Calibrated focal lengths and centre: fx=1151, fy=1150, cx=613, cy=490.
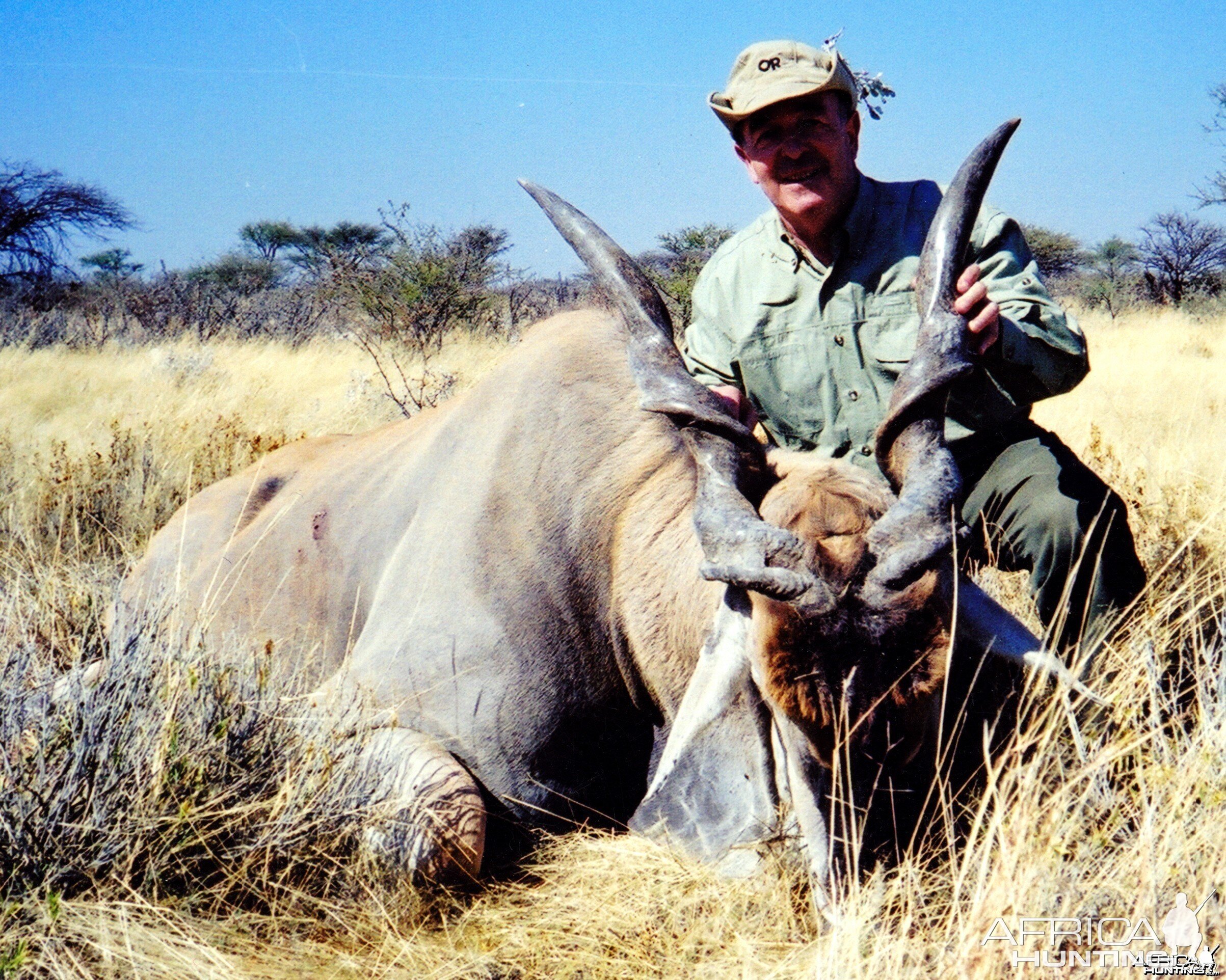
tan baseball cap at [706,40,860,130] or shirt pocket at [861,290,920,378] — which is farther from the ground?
tan baseball cap at [706,40,860,130]

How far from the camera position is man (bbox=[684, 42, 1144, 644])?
3.69 metres

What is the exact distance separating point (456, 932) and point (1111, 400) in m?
8.12

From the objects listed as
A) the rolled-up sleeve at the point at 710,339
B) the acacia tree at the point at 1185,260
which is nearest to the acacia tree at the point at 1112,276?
the acacia tree at the point at 1185,260

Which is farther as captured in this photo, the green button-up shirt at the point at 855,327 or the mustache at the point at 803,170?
the mustache at the point at 803,170

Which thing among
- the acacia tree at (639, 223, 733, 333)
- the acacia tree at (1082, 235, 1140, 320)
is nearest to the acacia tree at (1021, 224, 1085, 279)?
the acacia tree at (1082, 235, 1140, 320)

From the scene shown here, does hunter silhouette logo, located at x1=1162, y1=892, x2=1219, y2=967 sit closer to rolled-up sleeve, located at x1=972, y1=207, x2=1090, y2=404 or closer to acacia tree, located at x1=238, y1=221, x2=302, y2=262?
rolled-up sleeve, located at x1=972, y1=207, x2=1090, y2=404

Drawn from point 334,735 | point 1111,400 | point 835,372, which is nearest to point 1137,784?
point 835,372

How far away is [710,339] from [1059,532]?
147 centimetres

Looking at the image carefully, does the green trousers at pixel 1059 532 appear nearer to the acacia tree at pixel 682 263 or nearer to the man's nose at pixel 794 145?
the man's nose at pixel 794 145

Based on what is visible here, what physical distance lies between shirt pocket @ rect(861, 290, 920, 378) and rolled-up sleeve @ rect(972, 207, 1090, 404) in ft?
0.91

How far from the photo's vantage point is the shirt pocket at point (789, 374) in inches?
163

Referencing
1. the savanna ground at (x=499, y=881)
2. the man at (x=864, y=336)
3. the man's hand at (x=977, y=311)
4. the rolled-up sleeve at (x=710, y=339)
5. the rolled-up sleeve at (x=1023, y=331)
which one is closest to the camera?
the savanna ground at (x=499, y=881)

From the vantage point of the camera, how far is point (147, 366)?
12.3m

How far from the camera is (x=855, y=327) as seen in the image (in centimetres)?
407
